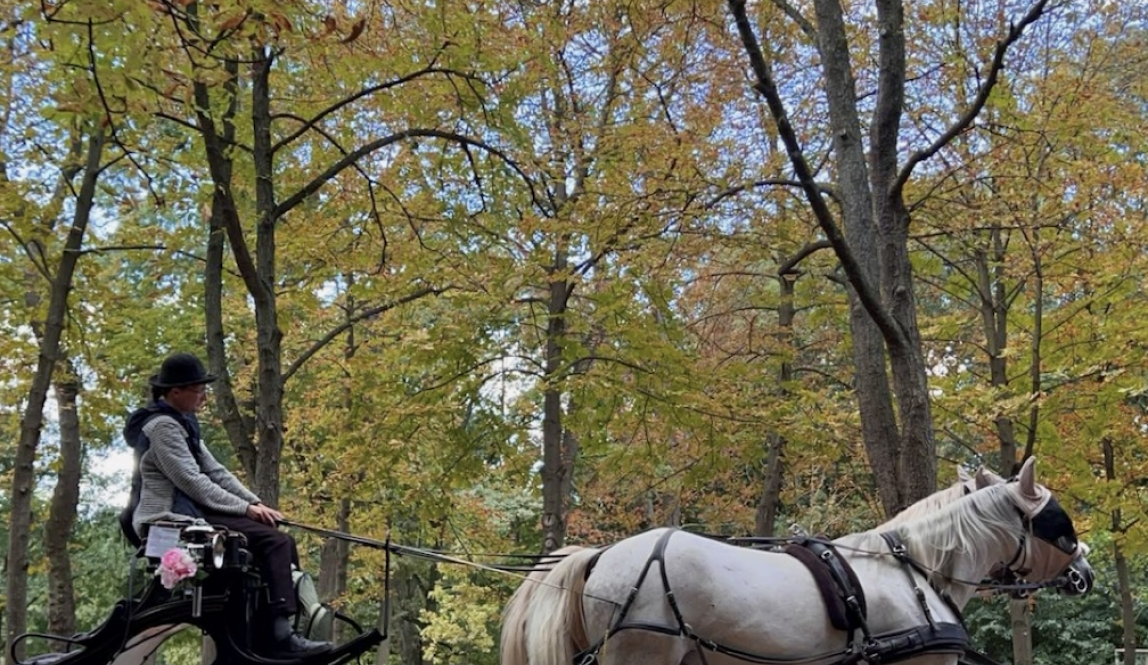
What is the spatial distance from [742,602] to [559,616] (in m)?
0.95

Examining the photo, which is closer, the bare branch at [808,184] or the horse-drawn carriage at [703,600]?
the horse-drawn carriage at [703,600]

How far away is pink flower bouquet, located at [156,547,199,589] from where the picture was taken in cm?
402

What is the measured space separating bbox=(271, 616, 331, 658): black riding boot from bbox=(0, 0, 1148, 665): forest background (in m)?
3.08

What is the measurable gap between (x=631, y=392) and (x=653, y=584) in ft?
19.6

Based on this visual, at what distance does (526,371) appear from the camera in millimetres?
12180

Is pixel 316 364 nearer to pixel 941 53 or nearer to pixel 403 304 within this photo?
pixel 403 304

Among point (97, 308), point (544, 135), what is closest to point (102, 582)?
point (97, 308)

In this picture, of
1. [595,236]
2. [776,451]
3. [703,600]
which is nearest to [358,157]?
[595,236]

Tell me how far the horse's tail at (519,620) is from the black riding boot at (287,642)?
0.99 metres

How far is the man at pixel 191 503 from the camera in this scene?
436 cm

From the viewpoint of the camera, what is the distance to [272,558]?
4.41m

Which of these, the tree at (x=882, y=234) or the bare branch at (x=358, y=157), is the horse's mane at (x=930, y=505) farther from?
the bare branch at (x=358, y=157)

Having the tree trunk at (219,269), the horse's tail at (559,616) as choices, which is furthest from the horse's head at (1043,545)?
the tree trunk at (219,269)

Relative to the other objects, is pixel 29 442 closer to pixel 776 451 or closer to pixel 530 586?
pixel 530 586
